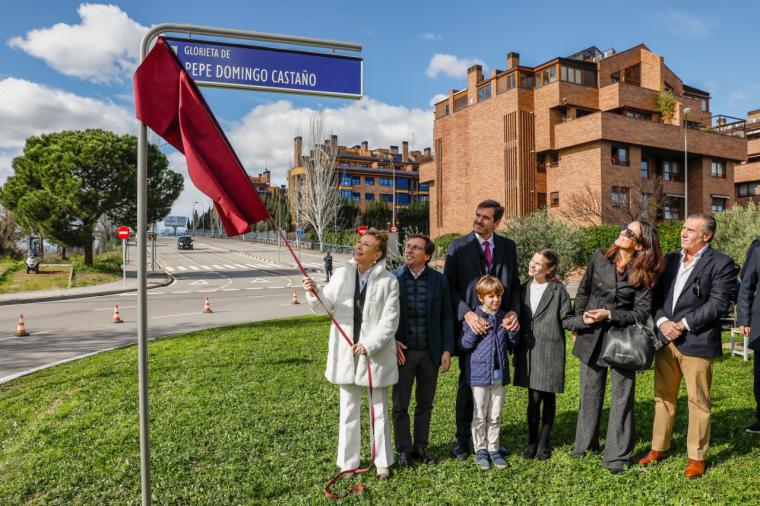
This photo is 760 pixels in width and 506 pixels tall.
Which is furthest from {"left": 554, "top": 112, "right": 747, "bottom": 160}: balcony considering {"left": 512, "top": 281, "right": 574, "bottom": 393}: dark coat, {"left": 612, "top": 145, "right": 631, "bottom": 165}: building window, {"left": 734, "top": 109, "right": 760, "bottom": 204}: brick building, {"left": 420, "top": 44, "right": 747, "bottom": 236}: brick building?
{"left": 512, "top": 281, "right": 574, "bottom": 393}: dark coat

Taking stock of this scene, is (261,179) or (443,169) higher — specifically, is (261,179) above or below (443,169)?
above

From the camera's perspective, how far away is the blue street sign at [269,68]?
154 inches

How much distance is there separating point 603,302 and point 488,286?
2.99 feet

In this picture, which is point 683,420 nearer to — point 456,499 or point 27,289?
point 456,499

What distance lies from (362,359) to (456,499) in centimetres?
118

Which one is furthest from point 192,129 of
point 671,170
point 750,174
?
point 750,174

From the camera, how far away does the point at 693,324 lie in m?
3.94

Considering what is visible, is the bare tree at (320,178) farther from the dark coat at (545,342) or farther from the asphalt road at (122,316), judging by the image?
the dark coat at (545,342)

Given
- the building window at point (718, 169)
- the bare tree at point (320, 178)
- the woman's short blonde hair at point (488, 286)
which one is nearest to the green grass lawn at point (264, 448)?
the woman's short blonde hair at point (488, 286)

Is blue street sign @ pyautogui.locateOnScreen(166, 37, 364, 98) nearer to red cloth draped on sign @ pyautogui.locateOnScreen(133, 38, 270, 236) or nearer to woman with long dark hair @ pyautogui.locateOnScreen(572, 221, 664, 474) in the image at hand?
red cloth draped on sign @ pyautogui.locateOnScreen(133, 38, 270, 236)

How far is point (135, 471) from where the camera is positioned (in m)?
4.25

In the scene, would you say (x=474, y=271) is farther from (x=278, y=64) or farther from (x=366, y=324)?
(x=278, y=64)

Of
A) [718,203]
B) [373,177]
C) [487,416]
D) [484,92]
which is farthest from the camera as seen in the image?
[373,177]

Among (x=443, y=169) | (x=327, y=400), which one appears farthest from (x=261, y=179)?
(x=327, y=400)
